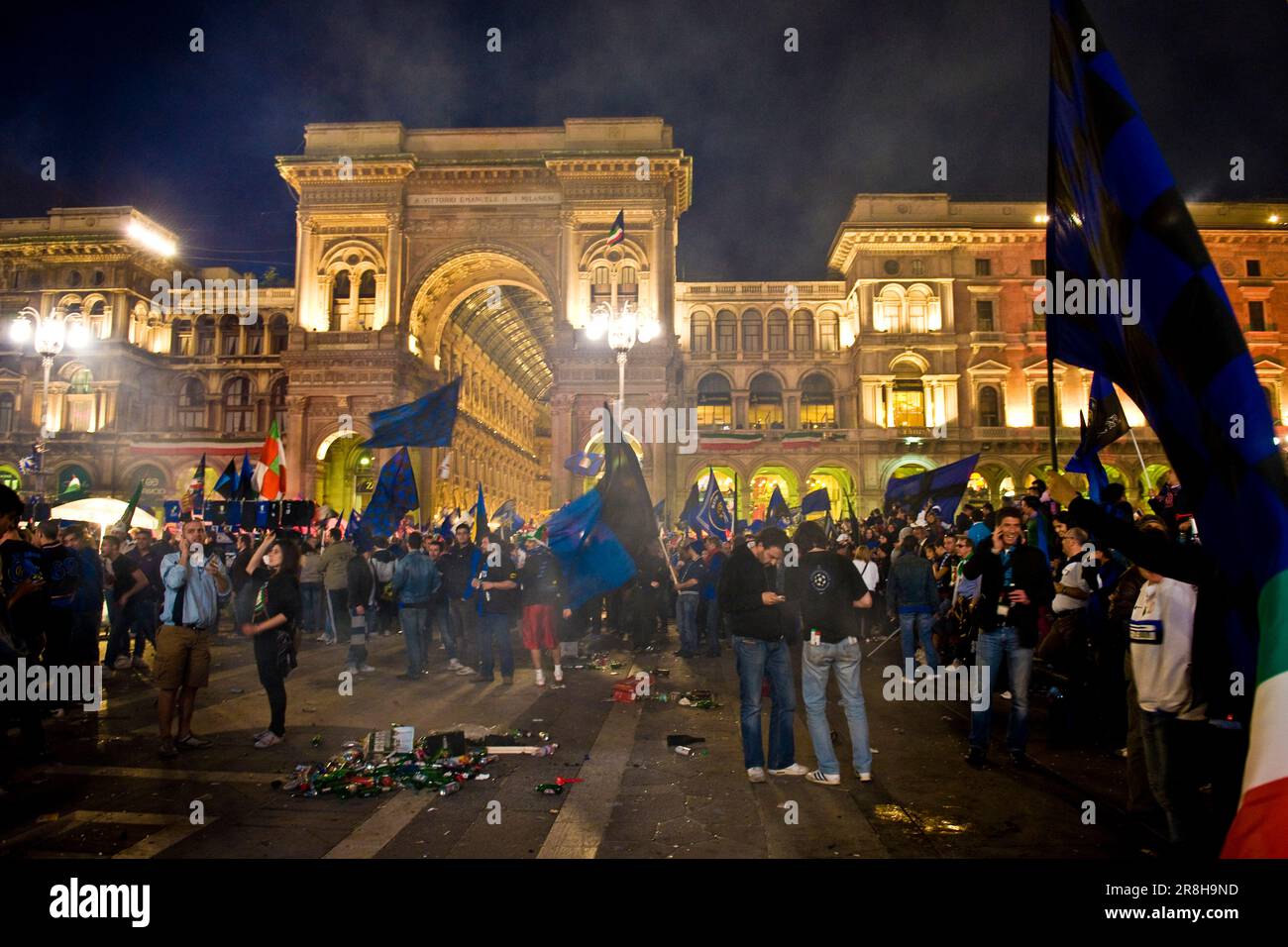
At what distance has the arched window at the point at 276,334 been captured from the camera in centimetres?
4944

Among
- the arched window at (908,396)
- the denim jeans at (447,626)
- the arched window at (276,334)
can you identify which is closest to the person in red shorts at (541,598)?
the denim jeans at (447,626)

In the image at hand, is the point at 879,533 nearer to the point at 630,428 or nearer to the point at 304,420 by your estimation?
the point at 630,428

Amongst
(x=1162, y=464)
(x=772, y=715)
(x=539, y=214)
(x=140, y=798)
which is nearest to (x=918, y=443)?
(x=1162, y=464)

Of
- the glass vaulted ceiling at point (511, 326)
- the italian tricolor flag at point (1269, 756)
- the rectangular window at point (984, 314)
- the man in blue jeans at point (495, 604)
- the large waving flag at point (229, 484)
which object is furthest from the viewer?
the rectangular window at point (984, 314)

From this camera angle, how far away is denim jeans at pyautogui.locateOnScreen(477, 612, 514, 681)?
1056cm

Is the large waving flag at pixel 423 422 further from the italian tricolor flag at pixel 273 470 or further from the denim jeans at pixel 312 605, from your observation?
the italian tricolor flag at pixel 273 470

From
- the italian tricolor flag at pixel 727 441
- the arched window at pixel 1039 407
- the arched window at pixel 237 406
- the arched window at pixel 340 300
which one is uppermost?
the arched window at pixel 340 300

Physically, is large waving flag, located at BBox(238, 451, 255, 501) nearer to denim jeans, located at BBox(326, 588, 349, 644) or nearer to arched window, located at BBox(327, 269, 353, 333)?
denim jeans, located at BBox(326, 588, 349, 644)

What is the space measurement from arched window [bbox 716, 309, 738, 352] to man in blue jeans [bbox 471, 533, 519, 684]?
125 feet

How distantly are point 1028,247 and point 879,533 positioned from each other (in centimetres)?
3540

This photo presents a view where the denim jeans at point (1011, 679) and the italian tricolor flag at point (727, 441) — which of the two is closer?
the denim jeans at point (1011, 679)

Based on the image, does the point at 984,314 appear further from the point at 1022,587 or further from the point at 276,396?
the point at 276,396

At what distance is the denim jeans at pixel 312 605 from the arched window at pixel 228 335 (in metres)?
41.3

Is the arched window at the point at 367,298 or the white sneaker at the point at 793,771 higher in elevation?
the arched window at the point at 367,298
